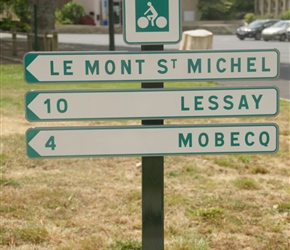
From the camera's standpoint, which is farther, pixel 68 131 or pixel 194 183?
pixel 194 183

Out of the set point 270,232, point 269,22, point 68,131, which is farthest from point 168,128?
point 269,22

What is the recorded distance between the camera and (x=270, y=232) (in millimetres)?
5051

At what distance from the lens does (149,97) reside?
11.6ft

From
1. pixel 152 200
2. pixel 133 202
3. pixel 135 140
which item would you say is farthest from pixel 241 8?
pixel 135 140

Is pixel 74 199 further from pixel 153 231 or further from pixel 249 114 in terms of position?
pixel 249 114

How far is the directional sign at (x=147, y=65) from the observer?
3529 millimetres

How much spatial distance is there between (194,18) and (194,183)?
6252 centimetres

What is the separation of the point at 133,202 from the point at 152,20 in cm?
268

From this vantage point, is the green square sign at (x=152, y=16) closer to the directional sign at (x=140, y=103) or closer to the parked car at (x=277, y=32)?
the directional sign at (x=140, y=103)

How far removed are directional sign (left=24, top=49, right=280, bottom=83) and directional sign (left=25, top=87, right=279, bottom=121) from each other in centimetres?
7

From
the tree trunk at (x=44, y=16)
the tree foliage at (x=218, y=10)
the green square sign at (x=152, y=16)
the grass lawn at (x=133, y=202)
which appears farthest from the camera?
the tree foliage at (x=218, y=10)

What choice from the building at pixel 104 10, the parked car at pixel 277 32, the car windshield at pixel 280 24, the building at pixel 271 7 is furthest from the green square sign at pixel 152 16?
the building at pixel 271 7

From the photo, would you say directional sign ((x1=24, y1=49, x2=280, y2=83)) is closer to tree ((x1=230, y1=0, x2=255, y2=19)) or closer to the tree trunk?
the tree trunk

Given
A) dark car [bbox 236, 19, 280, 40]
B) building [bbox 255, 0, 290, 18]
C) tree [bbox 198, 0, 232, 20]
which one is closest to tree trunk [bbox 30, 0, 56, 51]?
dark car [bbox 236, 19, 280, 40]
